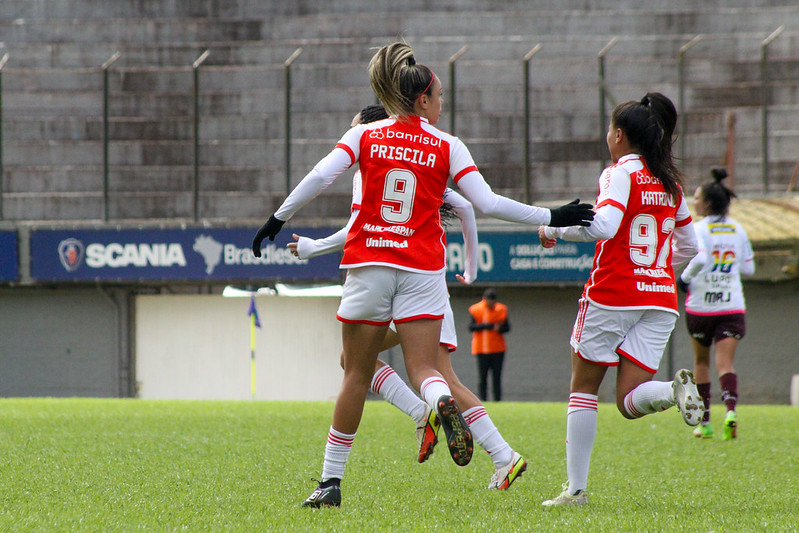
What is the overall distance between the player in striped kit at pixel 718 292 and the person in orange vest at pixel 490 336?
8.10m

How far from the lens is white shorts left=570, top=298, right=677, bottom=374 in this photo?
15.0 ft

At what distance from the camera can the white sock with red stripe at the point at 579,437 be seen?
4578 millimetres

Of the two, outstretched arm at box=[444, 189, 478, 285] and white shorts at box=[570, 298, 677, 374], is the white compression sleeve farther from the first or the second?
outstretched arm at box=[444, 189, 478, 285]

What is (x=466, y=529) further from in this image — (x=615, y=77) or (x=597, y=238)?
(x=615, y=77)

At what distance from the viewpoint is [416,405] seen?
204 inches

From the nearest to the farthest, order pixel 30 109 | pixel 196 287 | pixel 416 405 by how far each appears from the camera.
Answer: pixel 416 405 → pixel 196 287 → pixel 30 109

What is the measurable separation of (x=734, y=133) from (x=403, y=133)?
19307 mm

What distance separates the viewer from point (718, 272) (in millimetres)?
8414

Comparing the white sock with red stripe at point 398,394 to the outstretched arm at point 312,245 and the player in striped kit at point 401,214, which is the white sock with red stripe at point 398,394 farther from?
the player in striped kit at point 401,214

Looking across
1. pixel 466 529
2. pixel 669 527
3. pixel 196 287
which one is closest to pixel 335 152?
pixel 466 529

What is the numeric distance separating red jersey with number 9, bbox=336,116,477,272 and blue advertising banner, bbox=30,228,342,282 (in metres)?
16.4

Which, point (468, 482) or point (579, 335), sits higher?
point (579, 335)

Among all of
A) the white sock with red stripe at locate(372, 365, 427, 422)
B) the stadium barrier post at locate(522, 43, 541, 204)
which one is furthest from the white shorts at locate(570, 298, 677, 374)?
the stadium barrier post at locate(522, 43, 541, 204)

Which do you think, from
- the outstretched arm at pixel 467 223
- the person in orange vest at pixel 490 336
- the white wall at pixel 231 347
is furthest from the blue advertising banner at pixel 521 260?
the outstretched arm at pixel 467 223
